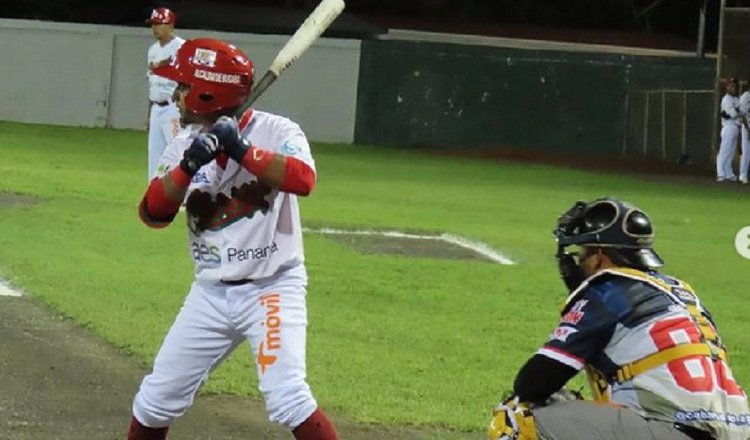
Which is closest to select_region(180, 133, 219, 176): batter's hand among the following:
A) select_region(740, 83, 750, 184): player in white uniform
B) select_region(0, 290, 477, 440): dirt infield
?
select_region(0, 290, 477, 440): dirt infield

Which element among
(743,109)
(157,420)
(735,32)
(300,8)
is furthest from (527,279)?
(300,8)

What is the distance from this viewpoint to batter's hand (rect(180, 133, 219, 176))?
221 inches

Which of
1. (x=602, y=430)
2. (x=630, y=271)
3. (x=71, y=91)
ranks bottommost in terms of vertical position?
(x=71, y=91)

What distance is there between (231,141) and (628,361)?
1713 mm

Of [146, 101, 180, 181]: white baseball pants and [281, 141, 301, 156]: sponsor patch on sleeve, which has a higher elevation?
[281, 141, 301, 156]: sponsor patch on sleeve

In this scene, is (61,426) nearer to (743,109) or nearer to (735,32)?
(743,109)

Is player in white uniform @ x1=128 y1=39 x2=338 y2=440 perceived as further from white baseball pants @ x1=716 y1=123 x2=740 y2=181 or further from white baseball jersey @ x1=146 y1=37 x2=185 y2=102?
white baseball pants @ x1=716 y1=123 x2=740 y2=181

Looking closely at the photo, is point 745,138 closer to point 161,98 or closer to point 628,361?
point 161,98

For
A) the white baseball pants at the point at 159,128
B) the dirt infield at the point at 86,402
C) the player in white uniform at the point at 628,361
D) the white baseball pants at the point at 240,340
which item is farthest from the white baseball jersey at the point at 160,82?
the player in white uniform at the point at 628,361

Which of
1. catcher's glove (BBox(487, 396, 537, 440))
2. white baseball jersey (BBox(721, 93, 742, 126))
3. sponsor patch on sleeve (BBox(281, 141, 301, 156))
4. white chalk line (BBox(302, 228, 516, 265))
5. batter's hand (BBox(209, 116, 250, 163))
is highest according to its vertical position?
batter's hand (BBox(209, 116, 250, 163))

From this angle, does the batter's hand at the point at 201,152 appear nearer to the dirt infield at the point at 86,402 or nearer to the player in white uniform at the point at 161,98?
the dirt infield at the point at 86,402

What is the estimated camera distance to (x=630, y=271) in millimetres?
5004

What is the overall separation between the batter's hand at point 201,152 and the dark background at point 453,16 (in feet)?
120

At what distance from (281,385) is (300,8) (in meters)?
43.4
